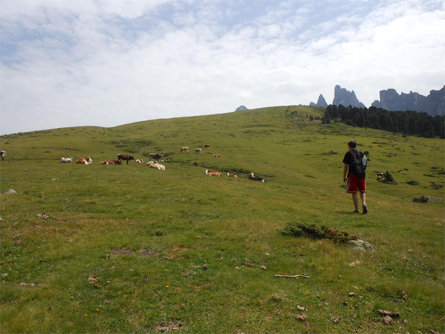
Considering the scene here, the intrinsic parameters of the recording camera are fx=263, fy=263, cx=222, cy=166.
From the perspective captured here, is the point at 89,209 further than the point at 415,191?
No

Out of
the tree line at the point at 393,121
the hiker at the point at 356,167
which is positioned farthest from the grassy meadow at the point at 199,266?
the tree line at the point at 393,121

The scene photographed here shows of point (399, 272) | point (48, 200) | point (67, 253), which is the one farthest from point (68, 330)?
point (48, 200)

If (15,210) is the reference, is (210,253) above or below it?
below

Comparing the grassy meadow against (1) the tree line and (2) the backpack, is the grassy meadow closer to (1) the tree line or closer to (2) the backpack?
(2) the backpack

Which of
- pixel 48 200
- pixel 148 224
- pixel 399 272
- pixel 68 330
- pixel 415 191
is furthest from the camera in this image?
pixel 415 191

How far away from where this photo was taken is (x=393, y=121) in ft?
435

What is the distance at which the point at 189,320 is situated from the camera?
6.80 m

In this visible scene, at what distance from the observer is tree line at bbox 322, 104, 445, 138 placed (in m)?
126

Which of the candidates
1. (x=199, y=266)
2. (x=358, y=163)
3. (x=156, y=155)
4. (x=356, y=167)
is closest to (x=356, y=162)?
(x=358, y=163)

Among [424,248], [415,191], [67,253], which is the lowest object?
[415,191]

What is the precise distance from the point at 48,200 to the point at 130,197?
5497 mm

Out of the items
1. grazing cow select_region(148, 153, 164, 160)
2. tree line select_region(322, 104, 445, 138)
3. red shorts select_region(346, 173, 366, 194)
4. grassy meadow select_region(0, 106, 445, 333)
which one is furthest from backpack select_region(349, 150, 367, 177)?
tree line select_region(322, 104, 445, 138)

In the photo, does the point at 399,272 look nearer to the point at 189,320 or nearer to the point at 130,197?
the point at 189,320

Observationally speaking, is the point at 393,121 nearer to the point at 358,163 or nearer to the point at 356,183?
the point at 356,183
